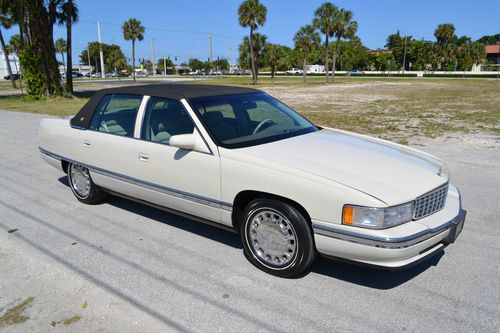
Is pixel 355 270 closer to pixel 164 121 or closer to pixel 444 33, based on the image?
pixel 164 121

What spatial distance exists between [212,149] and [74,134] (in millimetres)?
2381

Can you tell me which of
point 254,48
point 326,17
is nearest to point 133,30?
point 254,48

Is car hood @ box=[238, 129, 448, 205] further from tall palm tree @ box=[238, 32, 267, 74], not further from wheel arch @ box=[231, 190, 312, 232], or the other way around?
tall palm tree @ box=[238, 32, 267, 74]

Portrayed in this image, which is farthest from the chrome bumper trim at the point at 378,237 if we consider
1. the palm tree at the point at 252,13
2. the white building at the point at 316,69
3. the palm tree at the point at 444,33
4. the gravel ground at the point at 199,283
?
the white building at the point at 316,69

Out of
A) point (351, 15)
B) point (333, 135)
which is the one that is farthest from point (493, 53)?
point (333, 135)

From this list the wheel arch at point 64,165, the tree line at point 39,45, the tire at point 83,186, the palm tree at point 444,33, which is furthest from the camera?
the palm tree at point 444,33

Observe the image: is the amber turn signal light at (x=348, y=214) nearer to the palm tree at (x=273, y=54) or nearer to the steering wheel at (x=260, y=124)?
the steering wheel at (x=260, y=124)

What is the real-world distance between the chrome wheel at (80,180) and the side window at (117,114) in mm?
627

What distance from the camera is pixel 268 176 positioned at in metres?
3.37

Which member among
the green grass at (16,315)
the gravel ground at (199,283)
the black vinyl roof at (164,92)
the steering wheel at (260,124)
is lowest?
the green grass at (16,315)

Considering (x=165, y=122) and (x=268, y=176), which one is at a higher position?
(x=165, y=122)

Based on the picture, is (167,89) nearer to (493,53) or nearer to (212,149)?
(212,149)

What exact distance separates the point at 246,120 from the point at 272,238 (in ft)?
4.49

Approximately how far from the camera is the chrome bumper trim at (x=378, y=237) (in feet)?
9.71
